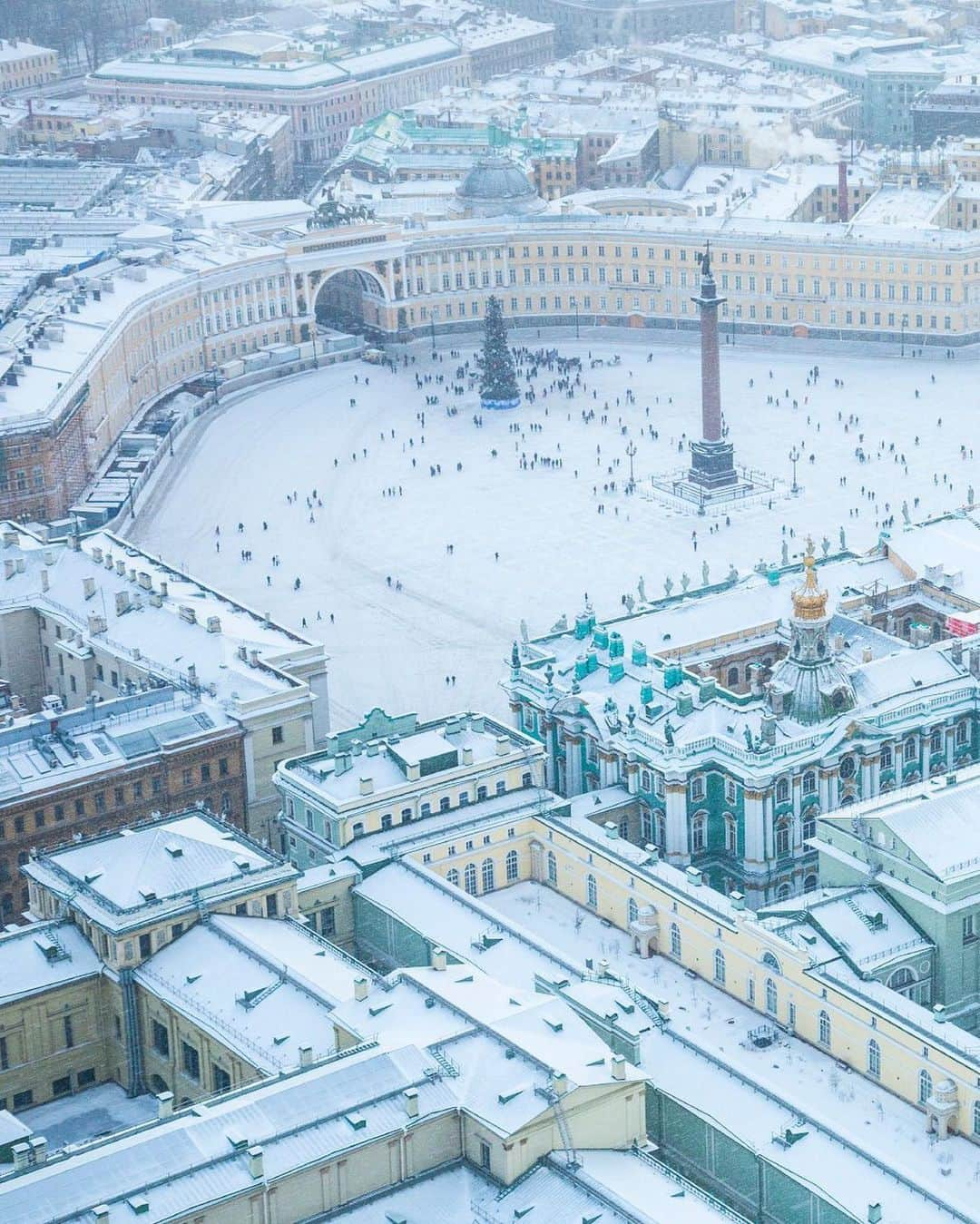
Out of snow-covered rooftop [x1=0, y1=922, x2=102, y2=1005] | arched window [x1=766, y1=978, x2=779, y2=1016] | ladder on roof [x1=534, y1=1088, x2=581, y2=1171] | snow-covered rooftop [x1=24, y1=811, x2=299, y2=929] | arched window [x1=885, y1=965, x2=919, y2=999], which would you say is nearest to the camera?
ladder on roof [x1=534, y1=1088, x2=581, y2=1171]

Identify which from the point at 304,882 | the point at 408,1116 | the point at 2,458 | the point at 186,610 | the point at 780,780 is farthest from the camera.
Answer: the point at 2,458

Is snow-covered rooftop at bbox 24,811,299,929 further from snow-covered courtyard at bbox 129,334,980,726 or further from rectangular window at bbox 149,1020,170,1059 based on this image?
snow-covered courtyard at bbox 129,334,980,726

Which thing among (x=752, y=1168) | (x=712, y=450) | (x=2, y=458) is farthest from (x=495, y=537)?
(x=752, y=1168)

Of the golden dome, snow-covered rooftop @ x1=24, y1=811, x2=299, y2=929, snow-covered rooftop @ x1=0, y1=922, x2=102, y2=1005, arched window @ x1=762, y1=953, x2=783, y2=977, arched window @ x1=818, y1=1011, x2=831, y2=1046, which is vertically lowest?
arched window @ x1=818, y1=1011, x2=831, y2=1046

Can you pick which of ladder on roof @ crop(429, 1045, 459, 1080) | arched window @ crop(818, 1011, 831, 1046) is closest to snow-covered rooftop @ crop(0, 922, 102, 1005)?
ladder on roof @ crop(429, 1045, 459, 1080)

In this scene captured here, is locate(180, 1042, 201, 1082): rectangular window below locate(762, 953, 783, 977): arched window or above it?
below

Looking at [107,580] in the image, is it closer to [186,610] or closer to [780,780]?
[186,610]

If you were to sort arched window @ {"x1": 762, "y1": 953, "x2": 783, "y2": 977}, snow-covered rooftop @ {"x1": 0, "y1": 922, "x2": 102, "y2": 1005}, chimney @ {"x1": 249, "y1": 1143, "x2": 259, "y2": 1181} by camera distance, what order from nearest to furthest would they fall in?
chimney @ {"x1": 249, "y1": 1143, "x2": 259, "y2": 1181}
snow-covered rooftop @ {"x1": 0, "y1": 922, "x2": 102, "y2": 1005}
arched window @ {"x1": 762, "y1": 953, "x2": 783, "y2": 977}
